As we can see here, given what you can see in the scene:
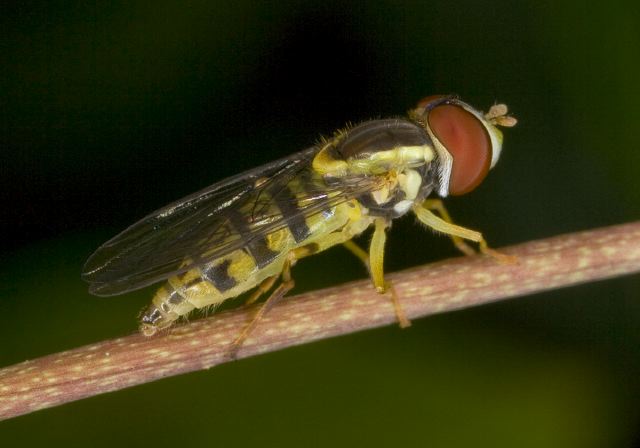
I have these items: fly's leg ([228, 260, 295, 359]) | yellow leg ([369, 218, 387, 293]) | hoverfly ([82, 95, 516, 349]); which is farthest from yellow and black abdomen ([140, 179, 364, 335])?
fly's leg ([228, 260, 295, 359])

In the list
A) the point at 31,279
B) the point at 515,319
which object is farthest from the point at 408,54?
the point at 31,279

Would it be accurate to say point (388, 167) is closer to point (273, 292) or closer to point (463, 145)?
point (463, 145)

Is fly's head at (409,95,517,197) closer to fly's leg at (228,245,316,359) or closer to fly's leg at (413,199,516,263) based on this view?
fly's leg at (413,199,516,263)

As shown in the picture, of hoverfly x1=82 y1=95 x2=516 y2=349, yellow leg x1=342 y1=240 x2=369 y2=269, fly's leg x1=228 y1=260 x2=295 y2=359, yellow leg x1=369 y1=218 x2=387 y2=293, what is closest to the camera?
fly's leg x1=228 y1=260 x2=295 y2=359

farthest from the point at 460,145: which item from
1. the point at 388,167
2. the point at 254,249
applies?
the point at 254,249

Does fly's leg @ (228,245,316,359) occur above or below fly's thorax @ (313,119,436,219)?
below

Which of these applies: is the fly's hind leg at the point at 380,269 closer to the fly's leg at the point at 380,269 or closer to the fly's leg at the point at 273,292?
the fly's leg at the point at 380,269

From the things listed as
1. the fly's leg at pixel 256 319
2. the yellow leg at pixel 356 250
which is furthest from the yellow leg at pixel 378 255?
the fly's leg at pixel 256 319
